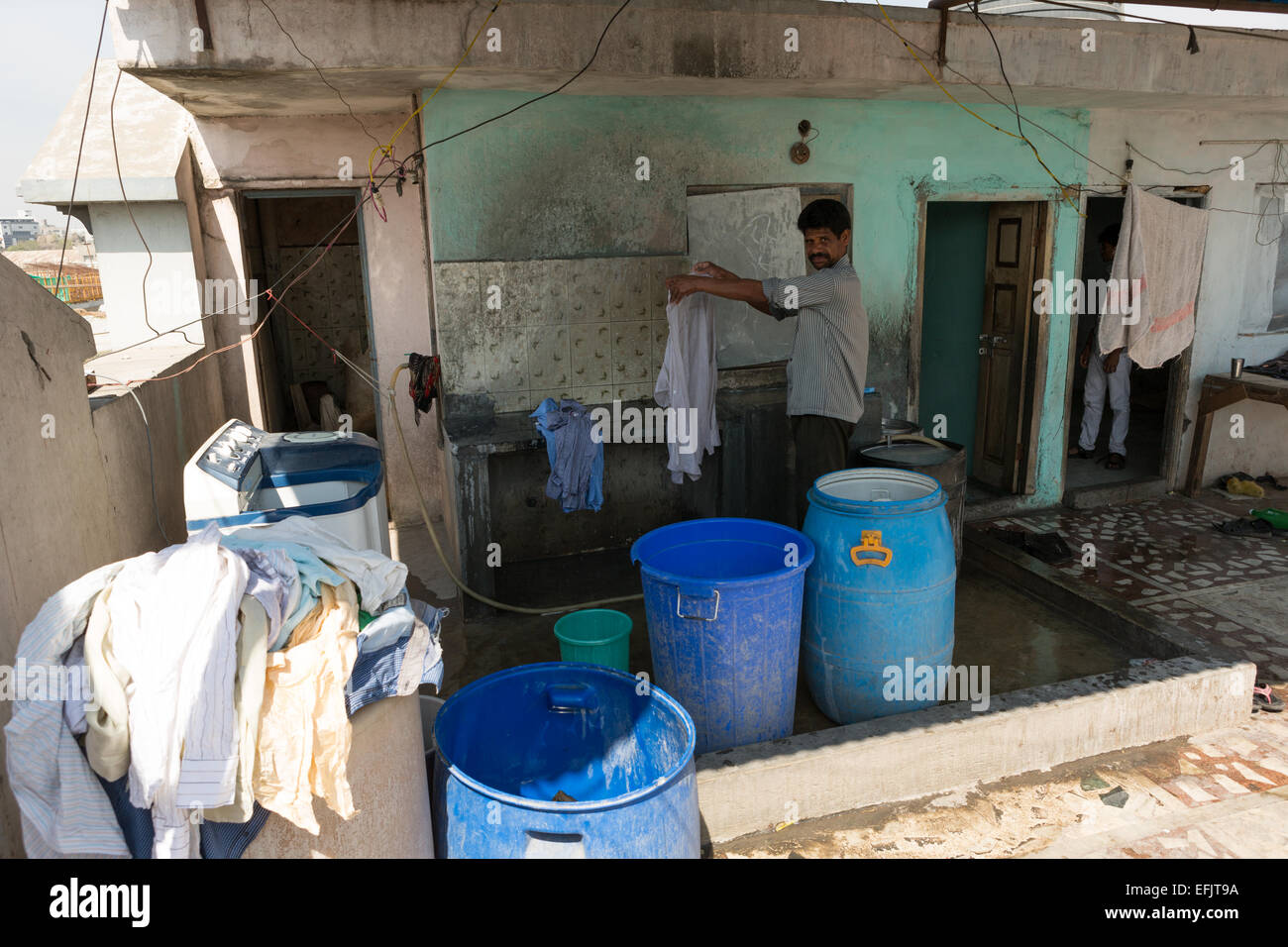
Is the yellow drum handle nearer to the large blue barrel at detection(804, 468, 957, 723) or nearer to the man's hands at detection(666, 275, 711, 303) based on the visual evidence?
the large blue barrel at detection(804, 468, 957, 723)

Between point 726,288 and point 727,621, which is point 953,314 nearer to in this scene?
point 726,288

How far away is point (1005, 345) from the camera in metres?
7.33

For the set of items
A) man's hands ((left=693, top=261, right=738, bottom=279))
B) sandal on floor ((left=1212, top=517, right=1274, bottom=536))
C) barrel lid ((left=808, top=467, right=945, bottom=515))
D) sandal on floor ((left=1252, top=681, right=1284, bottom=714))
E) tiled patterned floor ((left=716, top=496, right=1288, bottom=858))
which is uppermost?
man's hands ((left=693, top=261, right=738, bottom=279))

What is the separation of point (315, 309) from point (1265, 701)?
10.0 meters

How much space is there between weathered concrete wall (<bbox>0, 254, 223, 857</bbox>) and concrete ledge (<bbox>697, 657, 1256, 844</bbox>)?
239 centimetres

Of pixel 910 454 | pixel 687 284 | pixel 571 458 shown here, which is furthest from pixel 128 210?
pixel 910 454

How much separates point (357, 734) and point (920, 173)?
571 cm

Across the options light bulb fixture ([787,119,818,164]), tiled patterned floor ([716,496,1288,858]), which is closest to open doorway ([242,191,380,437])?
light bulb fixture ([787,119,818,164])

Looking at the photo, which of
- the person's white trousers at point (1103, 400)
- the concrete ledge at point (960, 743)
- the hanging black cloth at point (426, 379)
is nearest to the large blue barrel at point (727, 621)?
the concrete ledge at point (960, 743)

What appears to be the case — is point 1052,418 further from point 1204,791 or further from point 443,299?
point 443,299

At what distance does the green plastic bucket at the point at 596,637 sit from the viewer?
153 inches

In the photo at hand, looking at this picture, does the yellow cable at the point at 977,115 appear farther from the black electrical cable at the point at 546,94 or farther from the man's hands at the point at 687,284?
the man's hands at the point at 687,284

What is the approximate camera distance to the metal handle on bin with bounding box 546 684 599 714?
290 cm

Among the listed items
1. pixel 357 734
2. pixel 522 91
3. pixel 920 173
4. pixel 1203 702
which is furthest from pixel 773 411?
pixel 357 734
